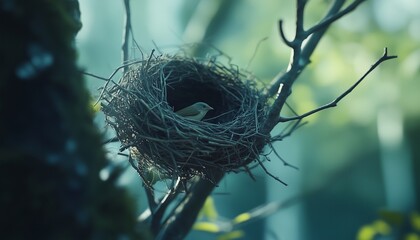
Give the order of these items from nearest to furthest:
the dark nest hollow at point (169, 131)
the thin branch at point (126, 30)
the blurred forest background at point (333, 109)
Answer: the dark nest hollow at point (169, 131)
the thin branch at point (126, 30)
the blurred forest background at point (333, 109)

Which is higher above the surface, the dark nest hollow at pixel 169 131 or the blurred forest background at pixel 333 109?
the blurred forest background at pixel 333 109

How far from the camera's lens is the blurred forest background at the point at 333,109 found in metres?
11.2

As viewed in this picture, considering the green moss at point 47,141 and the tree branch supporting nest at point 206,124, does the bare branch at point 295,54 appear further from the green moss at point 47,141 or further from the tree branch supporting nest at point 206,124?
the green moss at point 47,141

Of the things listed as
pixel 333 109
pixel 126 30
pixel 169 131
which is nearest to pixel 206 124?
pixel 169 131

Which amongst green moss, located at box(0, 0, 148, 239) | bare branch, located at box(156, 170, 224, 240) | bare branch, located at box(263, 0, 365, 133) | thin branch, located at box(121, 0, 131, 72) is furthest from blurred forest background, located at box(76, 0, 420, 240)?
green moss, located at box(0, 0, 148, 239)

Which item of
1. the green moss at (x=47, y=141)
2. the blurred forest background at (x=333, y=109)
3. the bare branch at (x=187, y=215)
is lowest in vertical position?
the green moss at (x=47, y=141)

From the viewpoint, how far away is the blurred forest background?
11.2m

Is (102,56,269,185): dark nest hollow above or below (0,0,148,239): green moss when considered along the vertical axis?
above

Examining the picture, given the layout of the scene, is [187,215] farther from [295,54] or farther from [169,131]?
[295,54]

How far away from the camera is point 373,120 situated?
19.2 meters

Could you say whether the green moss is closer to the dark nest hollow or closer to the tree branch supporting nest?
the tree branch supporting nest

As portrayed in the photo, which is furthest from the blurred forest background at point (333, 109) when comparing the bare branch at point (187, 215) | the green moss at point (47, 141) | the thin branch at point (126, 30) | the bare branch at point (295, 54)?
the green moss at point (47, 141)

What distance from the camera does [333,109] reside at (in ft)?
49.6

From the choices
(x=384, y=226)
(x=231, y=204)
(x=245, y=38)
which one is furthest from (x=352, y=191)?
(x=384, y=226)
